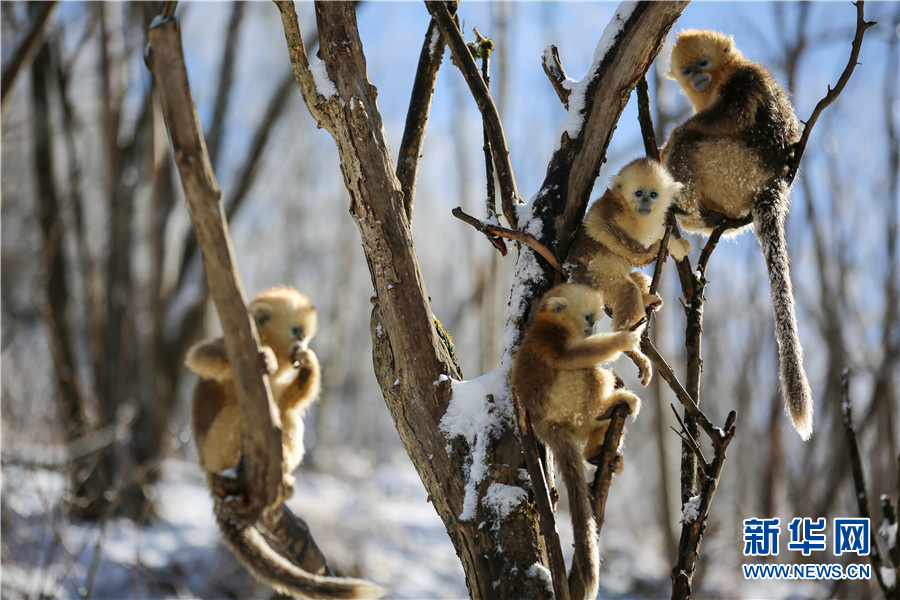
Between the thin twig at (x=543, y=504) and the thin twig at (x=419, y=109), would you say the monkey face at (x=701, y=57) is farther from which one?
the thin twig at (x=543, y=504)

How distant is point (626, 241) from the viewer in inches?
111

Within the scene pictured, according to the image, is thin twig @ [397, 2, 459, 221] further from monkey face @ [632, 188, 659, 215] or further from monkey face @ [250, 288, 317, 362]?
monkey face @ [632, 188, 659, 215]

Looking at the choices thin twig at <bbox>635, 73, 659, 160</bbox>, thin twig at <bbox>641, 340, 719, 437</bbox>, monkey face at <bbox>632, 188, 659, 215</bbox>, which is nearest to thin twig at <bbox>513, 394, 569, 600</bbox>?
thin twig at <bbox>641, 340, 719, 437</bbox>

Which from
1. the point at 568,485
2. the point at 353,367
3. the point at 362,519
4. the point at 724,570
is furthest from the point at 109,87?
the point at 353,367

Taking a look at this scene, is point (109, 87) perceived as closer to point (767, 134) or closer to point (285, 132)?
point (767, 134)

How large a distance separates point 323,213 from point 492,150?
1664 centimetres

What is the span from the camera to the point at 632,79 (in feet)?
8.86

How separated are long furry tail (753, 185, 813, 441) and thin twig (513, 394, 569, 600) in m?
0.97

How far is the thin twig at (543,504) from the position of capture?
2.13 meters

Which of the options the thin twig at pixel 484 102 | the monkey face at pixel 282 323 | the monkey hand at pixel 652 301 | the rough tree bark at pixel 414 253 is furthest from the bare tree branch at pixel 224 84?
the monkey hand at pixel 652 301

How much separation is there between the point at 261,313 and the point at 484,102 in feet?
4.08

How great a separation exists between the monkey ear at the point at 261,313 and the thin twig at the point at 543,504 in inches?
48.0

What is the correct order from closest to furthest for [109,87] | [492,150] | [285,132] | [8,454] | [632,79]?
[632,79] → [492,150] → [8,454] → [109,87] → [285,132]

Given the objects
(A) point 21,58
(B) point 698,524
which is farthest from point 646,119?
(A) point 21,58
